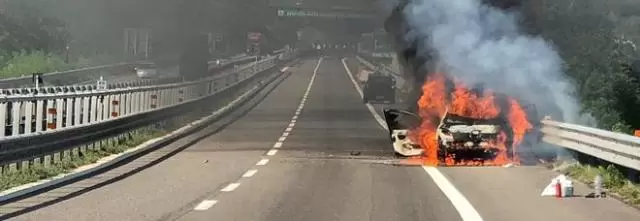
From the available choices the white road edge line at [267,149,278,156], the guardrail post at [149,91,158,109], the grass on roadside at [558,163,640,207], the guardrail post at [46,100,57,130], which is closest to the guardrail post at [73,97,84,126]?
the guardrail post at [46,100,57,130]

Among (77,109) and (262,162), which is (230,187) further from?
(77,109)

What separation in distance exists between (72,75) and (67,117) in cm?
Result: 4272

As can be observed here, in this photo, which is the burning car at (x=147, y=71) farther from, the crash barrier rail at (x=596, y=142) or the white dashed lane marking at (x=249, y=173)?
the white dashed lane marking at (x=249, y=173)

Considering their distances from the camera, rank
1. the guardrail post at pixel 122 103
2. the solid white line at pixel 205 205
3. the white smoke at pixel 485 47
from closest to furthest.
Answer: the solid white line at pixel 205 205 < the white smoke at pixel 485 47 < the guardrail post at pixel 122 103

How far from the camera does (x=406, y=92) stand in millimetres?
23250

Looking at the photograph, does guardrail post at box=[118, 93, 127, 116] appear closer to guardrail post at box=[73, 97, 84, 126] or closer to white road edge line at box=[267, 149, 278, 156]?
guardrail post at box=[73, 97, 84, 126]

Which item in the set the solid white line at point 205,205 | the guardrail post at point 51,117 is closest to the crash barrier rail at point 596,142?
the solid white line at point 205,205

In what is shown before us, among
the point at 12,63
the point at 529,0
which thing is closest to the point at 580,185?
the point at 529,0

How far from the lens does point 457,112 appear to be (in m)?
19.4

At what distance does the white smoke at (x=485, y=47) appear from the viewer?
1994 cm

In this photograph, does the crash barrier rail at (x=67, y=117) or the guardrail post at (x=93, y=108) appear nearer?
the crash barrier rail at (x=67, y=117)

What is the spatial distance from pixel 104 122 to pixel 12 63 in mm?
52182

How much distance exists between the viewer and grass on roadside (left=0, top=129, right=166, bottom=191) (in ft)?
48.5

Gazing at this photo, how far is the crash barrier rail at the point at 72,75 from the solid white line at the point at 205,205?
36501 mm
